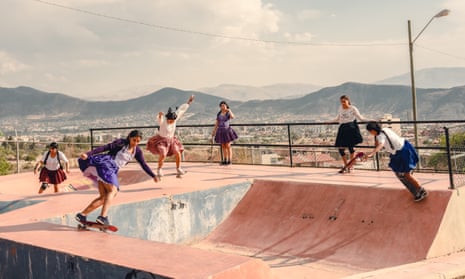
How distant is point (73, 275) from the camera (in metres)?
4.47

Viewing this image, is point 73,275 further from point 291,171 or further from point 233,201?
point 291,171

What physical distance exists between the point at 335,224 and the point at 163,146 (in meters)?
4.29

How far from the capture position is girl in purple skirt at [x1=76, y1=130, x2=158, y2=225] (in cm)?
599

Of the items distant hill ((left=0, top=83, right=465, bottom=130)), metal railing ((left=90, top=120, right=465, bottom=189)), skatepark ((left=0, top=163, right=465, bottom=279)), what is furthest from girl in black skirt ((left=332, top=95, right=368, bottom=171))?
distant hill ((left=0, top=83, right=465, bottom=130))

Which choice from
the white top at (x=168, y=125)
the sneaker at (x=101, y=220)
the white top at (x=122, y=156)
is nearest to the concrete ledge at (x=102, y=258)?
the sneaker at (x=101, y=220)

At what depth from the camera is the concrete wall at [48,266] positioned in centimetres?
409

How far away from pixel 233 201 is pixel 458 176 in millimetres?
4085

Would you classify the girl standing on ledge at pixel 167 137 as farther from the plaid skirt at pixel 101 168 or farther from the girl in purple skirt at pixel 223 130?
the plaid skirt at pixel 101 168

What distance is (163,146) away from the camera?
10234 mm

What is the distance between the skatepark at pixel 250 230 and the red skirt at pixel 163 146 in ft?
2.06

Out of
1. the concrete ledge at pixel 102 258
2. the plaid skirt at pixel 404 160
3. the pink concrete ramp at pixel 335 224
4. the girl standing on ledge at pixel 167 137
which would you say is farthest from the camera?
the girl standing on ledge at pixel 167 137

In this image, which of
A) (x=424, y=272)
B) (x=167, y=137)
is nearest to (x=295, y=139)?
(x=167, y=137)

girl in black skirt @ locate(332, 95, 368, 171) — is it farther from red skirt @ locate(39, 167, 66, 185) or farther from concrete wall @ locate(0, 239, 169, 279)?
concrete wall @ locate(0, 239, 169, 279)

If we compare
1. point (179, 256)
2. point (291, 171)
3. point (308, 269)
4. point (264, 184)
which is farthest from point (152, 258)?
point (291, 171)
